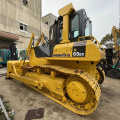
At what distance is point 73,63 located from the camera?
250 centimetres

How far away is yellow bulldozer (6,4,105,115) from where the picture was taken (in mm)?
1890

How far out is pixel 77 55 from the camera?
206 cm

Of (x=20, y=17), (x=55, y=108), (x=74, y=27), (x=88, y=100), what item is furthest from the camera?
(x=20, y=17)

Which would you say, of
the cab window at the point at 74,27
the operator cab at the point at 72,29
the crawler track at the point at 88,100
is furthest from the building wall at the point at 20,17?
the crawler track at the point at 88,100

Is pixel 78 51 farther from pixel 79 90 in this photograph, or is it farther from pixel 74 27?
pixel 79 90

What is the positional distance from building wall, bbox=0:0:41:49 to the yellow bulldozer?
1219 centimetres

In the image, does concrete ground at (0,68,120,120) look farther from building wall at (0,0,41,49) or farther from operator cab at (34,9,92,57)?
building wall at (0,0,41,49)

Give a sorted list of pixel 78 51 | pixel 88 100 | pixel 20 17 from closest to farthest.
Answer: pixel 88 100 → pixel 78 51 → pixel 20 17

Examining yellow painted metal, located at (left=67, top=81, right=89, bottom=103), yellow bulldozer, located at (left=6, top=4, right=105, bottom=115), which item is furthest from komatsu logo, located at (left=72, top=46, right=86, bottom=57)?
yellow painted metal, located at (left=67, top=81, right=89, bottom=103)

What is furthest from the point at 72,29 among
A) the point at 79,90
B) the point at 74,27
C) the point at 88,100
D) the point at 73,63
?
the point at 88,100

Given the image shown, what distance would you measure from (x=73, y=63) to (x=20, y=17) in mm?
14904

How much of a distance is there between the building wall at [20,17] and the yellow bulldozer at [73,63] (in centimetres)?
1219

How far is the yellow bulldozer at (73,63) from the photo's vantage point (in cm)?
189

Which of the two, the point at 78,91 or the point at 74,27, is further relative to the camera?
the point at 74,27
